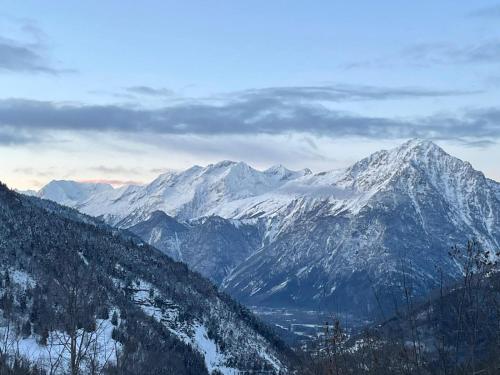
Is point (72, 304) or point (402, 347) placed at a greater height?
point (72, 304)

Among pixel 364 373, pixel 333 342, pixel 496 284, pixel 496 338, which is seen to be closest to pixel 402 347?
pixel 333 342

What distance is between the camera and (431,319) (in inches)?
1257

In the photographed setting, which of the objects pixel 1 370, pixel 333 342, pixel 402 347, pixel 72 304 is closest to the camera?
pixel 402 347

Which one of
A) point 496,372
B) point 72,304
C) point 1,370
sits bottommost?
point 496,372

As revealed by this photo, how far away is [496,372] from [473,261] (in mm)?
7466

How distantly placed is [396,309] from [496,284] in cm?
460

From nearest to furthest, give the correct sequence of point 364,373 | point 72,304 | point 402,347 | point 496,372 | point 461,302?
point 461,302 → point 402,347 → point 496,372 → point 72,304 → point 364,373

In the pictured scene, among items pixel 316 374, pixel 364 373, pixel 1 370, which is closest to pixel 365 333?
pixel 316 374

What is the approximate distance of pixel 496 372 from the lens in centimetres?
3072

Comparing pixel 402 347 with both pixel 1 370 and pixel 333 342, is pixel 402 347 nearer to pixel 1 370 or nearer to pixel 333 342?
pixel 333 342

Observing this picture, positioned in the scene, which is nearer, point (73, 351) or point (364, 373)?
point (73, 351)

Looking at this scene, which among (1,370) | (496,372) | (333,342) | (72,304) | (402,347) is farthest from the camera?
(72,304)

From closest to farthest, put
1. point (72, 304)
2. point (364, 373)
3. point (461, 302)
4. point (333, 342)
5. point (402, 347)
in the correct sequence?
point (461, 302) → point (402, 347) → point (333, 342) → point (72, 304) → point (364, 373)

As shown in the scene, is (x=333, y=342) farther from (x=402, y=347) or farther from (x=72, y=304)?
(x=72, y=304)
